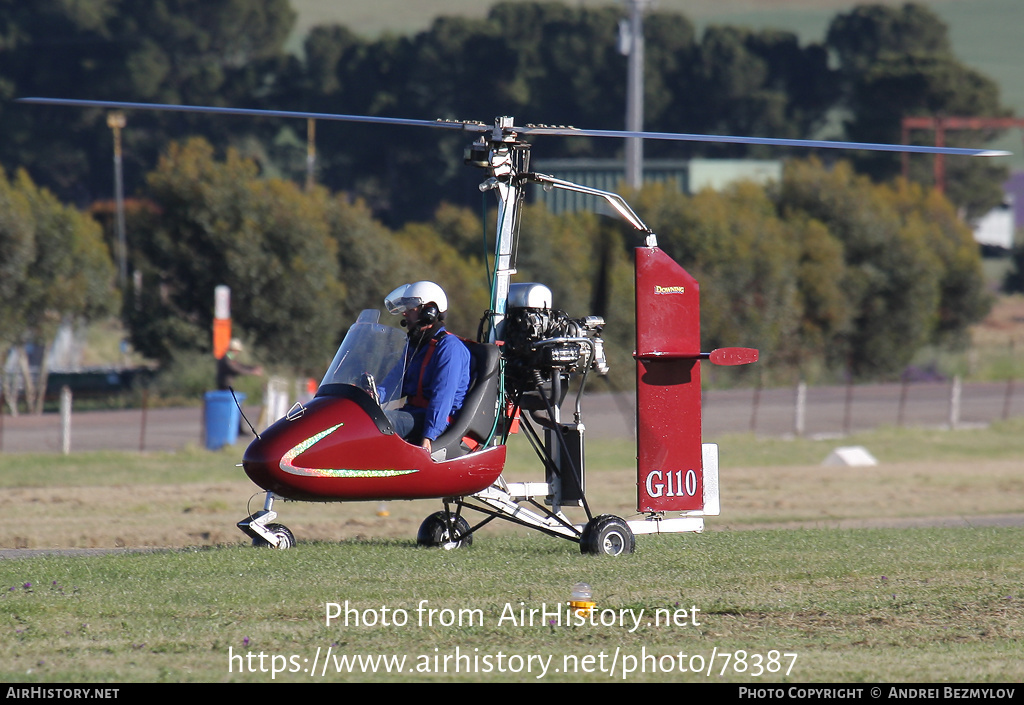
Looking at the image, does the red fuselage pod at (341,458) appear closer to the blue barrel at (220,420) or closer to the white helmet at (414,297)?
the white helmet at (414,297)

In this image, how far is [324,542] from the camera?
11023mm

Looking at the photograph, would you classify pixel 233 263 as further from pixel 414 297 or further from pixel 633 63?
pixel 414 297

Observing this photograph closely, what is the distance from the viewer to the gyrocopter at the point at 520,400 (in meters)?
9.33

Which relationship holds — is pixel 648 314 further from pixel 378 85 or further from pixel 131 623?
pixel 378 85

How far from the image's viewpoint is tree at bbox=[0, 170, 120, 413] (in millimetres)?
35719

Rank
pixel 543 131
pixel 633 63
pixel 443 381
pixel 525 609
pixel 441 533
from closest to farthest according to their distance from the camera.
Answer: pixel 525 609 < pixel 543 131 < pixel 443 381 < pixel 441 533 < pixel 633 63

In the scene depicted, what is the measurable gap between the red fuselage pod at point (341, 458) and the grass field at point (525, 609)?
0.56m

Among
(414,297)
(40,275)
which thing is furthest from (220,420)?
(40,275)

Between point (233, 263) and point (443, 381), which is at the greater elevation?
point (443, 381)

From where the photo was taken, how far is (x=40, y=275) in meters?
36.7

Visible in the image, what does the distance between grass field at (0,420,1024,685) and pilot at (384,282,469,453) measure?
1031 mm

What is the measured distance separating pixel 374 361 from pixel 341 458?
33.1 inches

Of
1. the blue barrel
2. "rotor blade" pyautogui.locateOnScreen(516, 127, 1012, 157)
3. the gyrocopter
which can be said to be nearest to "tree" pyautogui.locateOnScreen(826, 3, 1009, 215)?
the blue barrel

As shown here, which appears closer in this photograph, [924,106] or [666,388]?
[666,388]
